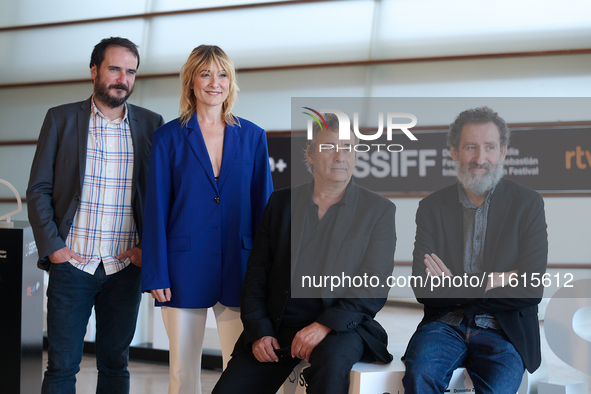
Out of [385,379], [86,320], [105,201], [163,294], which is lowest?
[385,379]

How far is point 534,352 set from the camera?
6.26 ft

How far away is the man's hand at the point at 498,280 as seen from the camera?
1915 millimetres

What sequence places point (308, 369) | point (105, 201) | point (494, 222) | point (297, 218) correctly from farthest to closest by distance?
point (105, 201)
point (297, 218)
point (494, 222)
point (308, 369)

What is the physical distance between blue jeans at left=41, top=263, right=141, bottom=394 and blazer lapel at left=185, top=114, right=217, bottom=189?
59cm

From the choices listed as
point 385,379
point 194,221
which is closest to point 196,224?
point 194,221

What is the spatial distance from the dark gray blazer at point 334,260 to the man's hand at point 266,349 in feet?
0.07

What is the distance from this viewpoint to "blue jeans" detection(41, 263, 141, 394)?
2225 millimetres

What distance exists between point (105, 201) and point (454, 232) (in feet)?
4.70

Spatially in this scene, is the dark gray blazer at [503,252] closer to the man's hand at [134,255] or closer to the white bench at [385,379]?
the white bench at [385,379]

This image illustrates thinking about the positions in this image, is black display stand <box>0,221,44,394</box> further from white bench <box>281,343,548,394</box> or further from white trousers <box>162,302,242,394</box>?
white bench <box>281,343,548,394</box>

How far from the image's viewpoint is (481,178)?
6.46 ft

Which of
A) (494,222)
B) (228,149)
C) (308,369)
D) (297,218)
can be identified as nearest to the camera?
(308,369)

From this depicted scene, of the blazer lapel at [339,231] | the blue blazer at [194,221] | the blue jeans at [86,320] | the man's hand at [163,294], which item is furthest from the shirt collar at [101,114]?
the blazer lapel at [339,231]

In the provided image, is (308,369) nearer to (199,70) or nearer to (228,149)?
(228,149)
